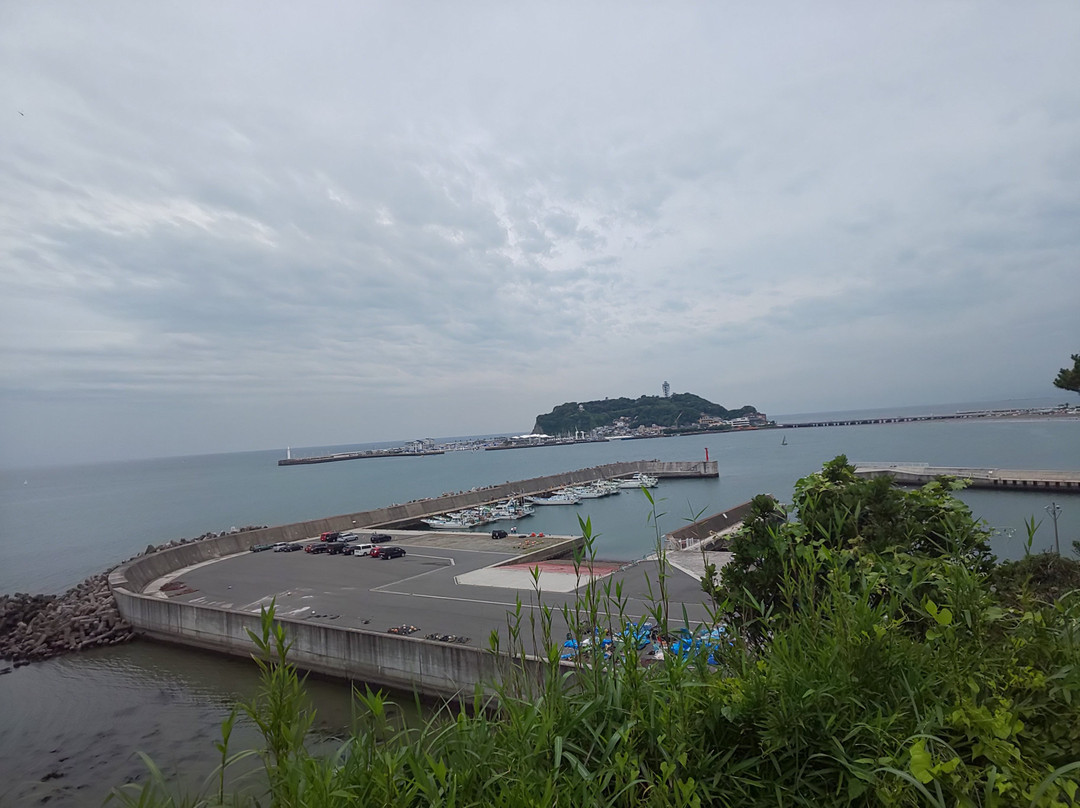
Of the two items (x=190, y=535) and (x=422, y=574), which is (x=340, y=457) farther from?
(x=422, y=574)

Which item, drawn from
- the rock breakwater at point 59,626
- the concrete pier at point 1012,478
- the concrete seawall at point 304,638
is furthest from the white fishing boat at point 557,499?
the rock breakwater at point 59,626

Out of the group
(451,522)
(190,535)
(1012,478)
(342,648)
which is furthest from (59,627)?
(1012,478)

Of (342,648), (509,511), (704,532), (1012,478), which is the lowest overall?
(509,511)

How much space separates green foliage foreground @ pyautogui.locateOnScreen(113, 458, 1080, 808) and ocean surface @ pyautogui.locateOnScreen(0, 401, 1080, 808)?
487 millimetres

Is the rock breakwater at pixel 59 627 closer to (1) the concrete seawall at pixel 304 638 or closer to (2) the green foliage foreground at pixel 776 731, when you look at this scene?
(1) the concrete seawall at pixel 304 638

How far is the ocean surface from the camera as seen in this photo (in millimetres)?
12297

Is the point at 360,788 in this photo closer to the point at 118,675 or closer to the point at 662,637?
the point at 662,637

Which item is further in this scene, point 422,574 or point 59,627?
point 422,574

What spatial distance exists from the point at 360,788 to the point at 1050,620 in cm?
239

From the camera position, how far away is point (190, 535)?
45.1m

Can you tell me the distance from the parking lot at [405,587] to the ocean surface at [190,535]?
252 cm

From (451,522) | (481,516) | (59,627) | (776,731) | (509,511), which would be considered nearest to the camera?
(776,731)

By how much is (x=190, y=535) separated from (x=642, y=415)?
504ft

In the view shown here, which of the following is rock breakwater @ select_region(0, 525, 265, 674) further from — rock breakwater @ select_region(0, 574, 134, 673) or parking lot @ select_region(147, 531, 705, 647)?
parking lot @ select_region(147, 531, 705, 647)
